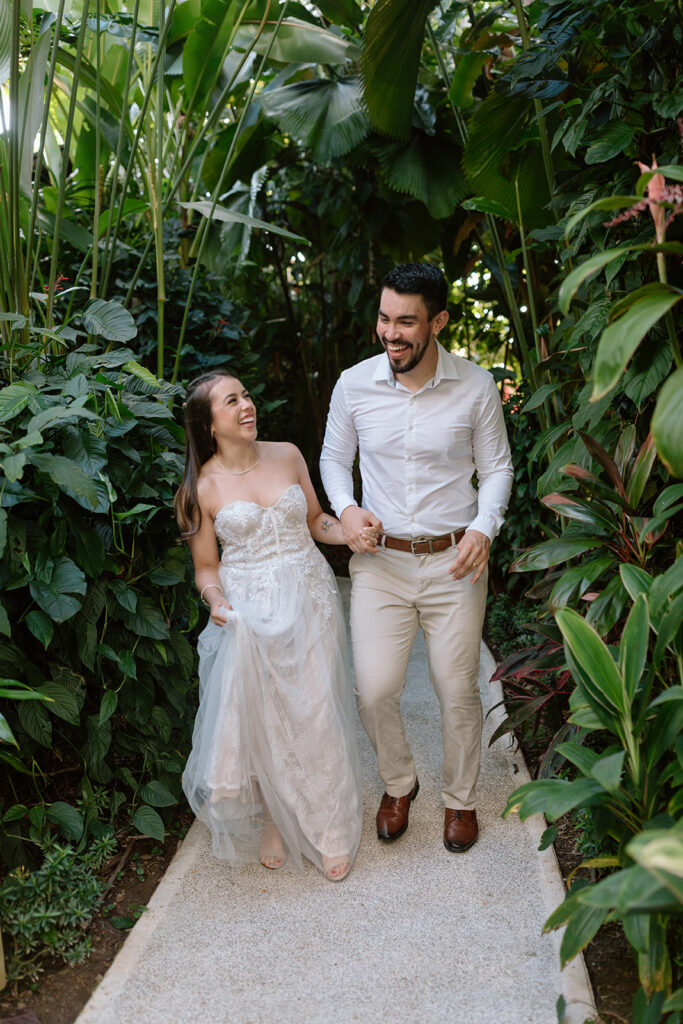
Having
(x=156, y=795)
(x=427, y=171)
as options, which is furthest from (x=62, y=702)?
(x=427, y=171)

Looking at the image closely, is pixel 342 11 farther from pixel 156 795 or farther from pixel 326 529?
pixel 156 795

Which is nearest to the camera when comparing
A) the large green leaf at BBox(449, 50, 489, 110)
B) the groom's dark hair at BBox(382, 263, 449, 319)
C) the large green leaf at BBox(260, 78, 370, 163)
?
the groom's dark hair at BBox(382, 263, 449, 319)

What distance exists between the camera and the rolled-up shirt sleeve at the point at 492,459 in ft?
10.3

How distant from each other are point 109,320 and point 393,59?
1670 mm

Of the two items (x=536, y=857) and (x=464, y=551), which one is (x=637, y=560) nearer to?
(x=464, y=551)

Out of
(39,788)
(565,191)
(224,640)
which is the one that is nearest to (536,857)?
(224,640)

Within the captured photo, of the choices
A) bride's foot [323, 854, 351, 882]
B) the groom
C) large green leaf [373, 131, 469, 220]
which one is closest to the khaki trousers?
the groom

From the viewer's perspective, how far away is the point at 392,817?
3209 millimetres

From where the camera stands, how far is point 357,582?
3268 mm

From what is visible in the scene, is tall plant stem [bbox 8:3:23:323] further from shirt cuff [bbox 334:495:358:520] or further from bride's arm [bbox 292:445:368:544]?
shirt cuff [bbox 334:495:358:520]

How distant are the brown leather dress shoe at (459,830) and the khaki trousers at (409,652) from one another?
30 millimetres

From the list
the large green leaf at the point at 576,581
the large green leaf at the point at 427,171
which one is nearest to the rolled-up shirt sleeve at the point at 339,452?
the large green leaf at the point at 576,581

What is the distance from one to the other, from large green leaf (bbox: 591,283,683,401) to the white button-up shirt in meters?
1.55

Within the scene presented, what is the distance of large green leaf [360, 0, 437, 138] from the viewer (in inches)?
138
